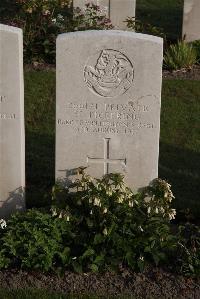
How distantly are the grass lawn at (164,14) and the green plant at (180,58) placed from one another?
1.85 metres

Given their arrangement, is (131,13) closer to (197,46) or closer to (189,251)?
(197,46)

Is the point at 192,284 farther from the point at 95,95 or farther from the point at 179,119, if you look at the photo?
the point at 179,119

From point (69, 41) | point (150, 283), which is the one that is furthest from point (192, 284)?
point (69, 41)

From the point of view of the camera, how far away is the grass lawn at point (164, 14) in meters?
14.3

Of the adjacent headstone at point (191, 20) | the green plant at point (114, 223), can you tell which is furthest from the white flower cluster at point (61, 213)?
the adjacent headstone at point (191, 20)

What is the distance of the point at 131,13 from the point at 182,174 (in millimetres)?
5169

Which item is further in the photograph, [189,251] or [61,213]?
[61,213]

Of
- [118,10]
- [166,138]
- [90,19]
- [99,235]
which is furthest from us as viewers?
[118,10]

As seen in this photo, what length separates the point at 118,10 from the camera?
12.6 meters

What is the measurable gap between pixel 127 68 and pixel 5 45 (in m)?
1.15

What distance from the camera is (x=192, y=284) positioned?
19.8 ft

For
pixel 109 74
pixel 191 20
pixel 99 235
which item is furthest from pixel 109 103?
pixel 191 20

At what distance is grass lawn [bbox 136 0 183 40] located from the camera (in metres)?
14.3

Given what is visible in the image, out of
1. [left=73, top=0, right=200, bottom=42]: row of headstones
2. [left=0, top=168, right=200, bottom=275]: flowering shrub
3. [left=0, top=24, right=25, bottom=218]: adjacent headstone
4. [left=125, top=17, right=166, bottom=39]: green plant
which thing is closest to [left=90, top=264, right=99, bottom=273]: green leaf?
[left=0, top=168, right=200, bottom=275]: flowering shrub
